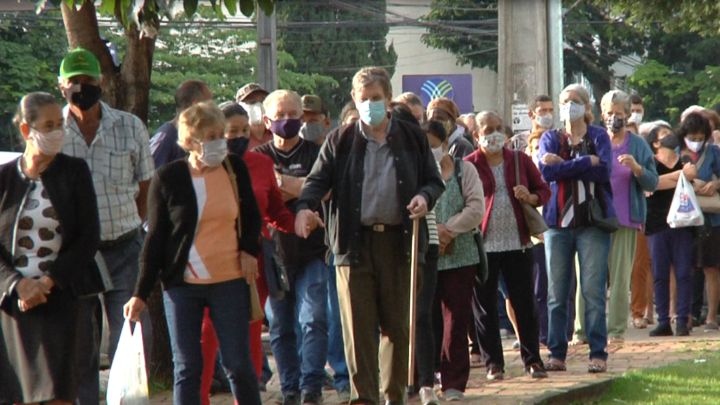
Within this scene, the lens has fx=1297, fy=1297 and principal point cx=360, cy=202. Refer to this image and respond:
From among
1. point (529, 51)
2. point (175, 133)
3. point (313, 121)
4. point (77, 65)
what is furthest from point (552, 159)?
point (529, 51)

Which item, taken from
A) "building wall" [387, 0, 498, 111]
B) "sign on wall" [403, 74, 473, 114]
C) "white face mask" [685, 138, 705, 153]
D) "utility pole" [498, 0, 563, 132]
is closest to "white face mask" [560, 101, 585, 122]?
"white face mask" [685, 138, 705, 153]

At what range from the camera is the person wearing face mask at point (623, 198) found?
11.2 metres

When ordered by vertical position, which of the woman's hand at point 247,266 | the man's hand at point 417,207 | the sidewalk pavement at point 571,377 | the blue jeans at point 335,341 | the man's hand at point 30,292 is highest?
the man's hand at point 417,207

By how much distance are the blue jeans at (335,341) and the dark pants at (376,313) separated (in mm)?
1188

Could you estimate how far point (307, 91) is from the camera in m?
48.8

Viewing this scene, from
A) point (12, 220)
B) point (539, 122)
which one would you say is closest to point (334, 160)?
point (12, 220)

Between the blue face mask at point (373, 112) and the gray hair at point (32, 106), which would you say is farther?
the blue face mask at point (373, 112)

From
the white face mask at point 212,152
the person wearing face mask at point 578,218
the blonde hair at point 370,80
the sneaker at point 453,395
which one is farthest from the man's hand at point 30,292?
the person wearing face mask at point 578,218

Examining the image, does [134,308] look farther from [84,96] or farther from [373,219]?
[373,219]

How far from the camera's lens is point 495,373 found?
31.3 ft

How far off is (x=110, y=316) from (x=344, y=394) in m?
2.10

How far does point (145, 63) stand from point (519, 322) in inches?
131

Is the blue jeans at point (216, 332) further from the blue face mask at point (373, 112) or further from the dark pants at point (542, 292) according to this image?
the dark pants at point (542, 292)

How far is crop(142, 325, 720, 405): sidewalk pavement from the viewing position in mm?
8586
